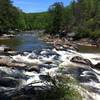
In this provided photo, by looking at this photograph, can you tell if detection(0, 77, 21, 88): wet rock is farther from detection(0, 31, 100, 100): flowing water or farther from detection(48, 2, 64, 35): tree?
detection(48, 2, 64, 35): tree

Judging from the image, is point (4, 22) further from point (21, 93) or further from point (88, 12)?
point (21, 93)

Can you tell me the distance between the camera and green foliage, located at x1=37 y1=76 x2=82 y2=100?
38.6ft

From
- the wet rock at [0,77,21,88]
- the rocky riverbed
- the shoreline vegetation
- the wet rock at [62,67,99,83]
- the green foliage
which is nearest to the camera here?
the green foliage

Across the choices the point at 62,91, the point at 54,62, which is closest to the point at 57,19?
the point at 54,62

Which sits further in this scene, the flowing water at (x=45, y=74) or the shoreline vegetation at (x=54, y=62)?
the flowing water at (x=45, y=74)

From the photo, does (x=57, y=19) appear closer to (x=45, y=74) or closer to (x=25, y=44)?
(x=25, y=44)

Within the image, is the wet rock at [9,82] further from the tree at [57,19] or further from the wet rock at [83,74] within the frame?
the tree at [57,19]

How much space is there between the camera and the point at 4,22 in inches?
3632

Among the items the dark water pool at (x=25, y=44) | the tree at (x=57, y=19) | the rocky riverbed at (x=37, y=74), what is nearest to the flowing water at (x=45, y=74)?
the rocky riverbed at (x=37, y=74)

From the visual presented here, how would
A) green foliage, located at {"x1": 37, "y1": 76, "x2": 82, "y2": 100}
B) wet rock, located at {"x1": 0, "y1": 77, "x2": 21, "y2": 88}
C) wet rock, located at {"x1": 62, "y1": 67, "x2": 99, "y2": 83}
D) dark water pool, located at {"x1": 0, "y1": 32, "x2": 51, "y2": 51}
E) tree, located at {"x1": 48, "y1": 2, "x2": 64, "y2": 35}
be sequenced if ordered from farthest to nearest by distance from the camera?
tree, located at {"x1": 48, "y1": 2, "x2": 64, "y2": 35} < dark water pool, located at {"x1": 0, "y1": 32, "x2": 51, "y2": 51} < wet rock, located at {"x1": 62, "y1": 67, "x2": 99, "y2": 83} < wet rock, located at {"x1": 0, "y1": 77, "x2": 21, "y2": 88} < green foliage, located at {"x1": 37, "y1": 76, "x2": 82, "y2": 100}

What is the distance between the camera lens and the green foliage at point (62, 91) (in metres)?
11.8

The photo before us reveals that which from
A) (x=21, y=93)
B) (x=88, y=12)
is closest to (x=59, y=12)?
(x=88, y=12)

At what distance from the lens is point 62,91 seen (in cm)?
1185

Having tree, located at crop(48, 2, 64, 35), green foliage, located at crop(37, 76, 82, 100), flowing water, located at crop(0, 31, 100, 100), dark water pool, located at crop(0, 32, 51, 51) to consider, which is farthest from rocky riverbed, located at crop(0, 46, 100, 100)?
tree, located at crop(48, 2, 64, 35)
